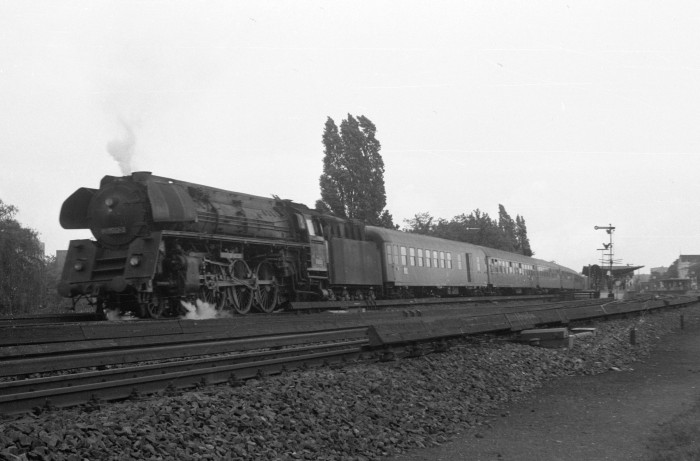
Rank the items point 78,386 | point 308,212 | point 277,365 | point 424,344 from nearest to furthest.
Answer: point 78,386 → point 277,365 → point 424,344 → point 308,212

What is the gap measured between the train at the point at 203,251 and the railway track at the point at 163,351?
10.7 feet

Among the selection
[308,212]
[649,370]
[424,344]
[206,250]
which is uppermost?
[308,212]

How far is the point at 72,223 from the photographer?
16578 millimetres

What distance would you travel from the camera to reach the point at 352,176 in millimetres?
48312

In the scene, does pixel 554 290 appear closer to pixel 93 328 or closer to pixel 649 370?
pixel 649 370

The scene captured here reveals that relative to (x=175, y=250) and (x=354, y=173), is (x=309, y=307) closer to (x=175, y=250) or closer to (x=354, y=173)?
(x=175, y=250)

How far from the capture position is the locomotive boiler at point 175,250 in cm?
1509

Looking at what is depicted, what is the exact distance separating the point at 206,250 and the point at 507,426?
10780 mm

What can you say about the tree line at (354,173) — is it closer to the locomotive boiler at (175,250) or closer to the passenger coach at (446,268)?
the passenger coach at (446,268)

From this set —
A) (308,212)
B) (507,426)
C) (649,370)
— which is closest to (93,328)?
(507,426)

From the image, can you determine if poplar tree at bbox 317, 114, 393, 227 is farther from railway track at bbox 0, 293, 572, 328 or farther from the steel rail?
the steel rail

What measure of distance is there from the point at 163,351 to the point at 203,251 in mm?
8450

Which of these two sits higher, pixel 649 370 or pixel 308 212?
pixel 308 212

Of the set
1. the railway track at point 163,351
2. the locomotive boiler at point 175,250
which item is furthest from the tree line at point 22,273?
the railway track at point 163,351
